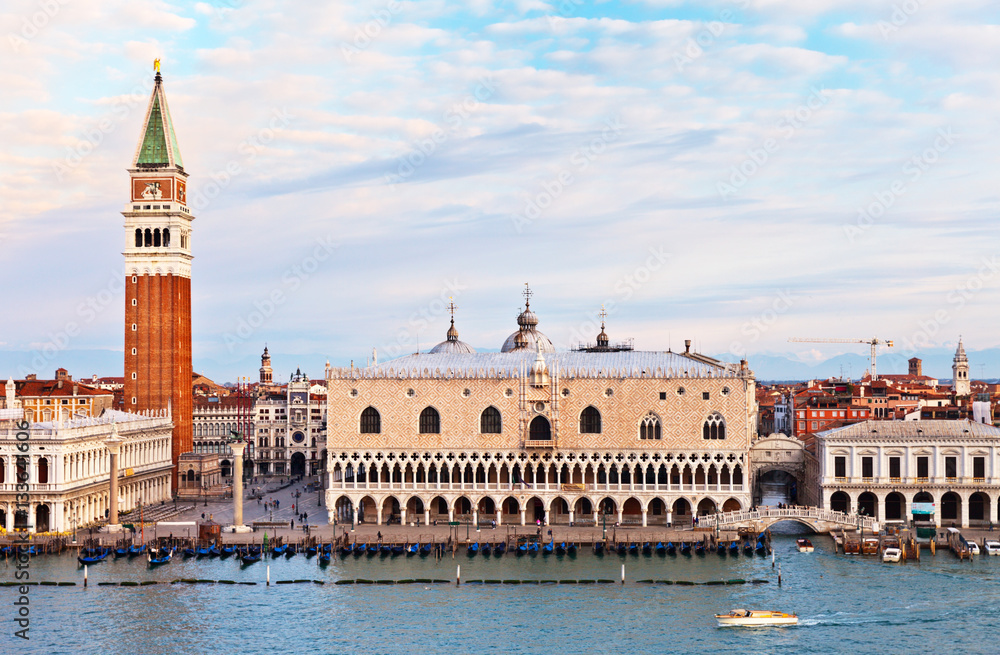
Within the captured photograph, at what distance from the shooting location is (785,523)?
79062 millimetres

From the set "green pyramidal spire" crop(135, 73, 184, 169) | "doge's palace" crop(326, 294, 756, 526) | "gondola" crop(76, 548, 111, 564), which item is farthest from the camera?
"green pyramidal spire" crop(135, 73, 184, 169)

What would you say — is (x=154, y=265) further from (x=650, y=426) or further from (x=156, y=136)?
(x=650, y=426)

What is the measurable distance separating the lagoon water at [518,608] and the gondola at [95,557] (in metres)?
0.53

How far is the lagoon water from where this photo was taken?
50094 mm

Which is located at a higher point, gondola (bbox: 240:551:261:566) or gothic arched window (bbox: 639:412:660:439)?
gothic arched window (bbox: 639:412:660:439)

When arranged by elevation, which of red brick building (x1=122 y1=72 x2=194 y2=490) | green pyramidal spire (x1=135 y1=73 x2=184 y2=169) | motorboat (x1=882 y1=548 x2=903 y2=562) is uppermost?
green pyramidal spire (x1=135 y1=73 x2=184 y2=169)

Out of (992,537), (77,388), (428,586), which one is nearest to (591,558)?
(428,586)

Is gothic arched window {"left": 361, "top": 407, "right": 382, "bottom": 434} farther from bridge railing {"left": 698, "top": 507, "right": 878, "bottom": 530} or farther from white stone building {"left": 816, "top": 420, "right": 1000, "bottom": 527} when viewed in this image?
white stone building {"left": 816, "top": 420, "right": 1000, "bottom": 527}

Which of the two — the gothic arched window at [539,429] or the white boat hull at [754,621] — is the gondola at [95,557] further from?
the white boat hull at [754,621]

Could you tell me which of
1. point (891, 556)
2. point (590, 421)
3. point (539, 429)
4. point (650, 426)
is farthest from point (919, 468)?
point (539, 429)

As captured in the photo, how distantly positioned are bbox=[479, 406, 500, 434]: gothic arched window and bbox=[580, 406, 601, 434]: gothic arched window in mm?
5193

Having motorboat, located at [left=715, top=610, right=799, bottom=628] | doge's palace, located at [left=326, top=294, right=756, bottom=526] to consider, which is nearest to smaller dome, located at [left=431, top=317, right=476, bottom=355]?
doge's palace, located at [left=326, top=294, right=756, bottom=526]

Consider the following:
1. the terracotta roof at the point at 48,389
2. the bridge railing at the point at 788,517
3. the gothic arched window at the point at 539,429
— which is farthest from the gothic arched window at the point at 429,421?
the terracotta roof at the point at 48,389

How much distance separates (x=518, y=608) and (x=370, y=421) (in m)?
24.9
